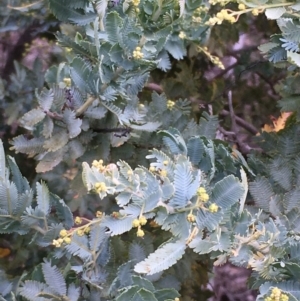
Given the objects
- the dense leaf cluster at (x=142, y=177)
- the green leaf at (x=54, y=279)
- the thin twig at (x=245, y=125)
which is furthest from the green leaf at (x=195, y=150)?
the thin twig at (x=245, y=125)

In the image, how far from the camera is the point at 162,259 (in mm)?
381

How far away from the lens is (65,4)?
1.87 ft

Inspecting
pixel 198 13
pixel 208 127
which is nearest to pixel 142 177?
pixel 208 127

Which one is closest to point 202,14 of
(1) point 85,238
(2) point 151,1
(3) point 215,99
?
(2) point 151,1

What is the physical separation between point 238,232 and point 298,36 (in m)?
0.24

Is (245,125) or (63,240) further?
(245,125)

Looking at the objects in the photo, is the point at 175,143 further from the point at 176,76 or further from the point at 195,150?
the point at 176,76

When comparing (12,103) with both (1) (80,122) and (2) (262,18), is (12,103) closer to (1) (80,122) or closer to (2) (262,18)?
(1) (80,122)

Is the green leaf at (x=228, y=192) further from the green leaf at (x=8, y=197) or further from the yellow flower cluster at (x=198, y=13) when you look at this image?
the yellow flower cluster at (x=198, y=13)

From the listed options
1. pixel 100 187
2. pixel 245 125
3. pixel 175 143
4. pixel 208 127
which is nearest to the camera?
pixel 100 187

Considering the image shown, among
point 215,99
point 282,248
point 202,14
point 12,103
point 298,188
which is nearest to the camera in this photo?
point 282,248

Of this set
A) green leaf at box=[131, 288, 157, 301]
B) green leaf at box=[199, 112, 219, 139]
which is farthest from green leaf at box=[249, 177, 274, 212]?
green leaf at box=[131, 288, 157, 301]

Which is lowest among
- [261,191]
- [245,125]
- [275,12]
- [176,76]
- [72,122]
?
[245,125]

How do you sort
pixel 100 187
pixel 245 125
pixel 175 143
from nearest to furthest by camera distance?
pixel 100 187 → pixel 175 143 → pixel 245 125
